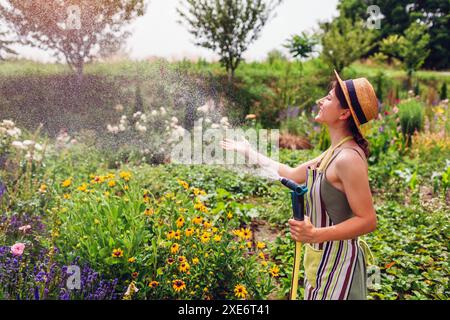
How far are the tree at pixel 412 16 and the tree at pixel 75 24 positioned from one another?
6.72 m

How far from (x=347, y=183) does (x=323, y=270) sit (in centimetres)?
38

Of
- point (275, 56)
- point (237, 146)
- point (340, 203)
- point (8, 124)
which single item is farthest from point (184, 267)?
point (275, 56)

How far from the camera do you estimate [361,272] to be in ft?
5.04

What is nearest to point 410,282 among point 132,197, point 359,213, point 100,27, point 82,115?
point 359,213

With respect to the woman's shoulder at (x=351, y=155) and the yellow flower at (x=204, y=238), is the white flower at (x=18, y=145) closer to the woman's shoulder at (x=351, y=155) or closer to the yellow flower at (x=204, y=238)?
the yellow flower at (x=204, y=238)

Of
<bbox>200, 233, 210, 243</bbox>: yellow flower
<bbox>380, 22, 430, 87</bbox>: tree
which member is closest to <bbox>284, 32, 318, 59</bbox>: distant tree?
<bbox>380, 22, 430, 87</bbox>: tree

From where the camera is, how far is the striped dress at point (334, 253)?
1.50 meters

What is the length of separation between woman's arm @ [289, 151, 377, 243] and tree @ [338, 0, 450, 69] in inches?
400

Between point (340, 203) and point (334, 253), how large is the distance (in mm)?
201

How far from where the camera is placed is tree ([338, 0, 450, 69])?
11.1m

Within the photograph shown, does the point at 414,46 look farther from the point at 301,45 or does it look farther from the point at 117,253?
the point at 117,253

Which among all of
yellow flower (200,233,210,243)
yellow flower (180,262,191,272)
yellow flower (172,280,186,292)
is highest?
yellow flower (200,233,210,243)

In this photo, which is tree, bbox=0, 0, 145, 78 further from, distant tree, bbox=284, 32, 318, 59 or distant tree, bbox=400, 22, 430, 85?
distant tree, bbox=400, 22, 430, 85
